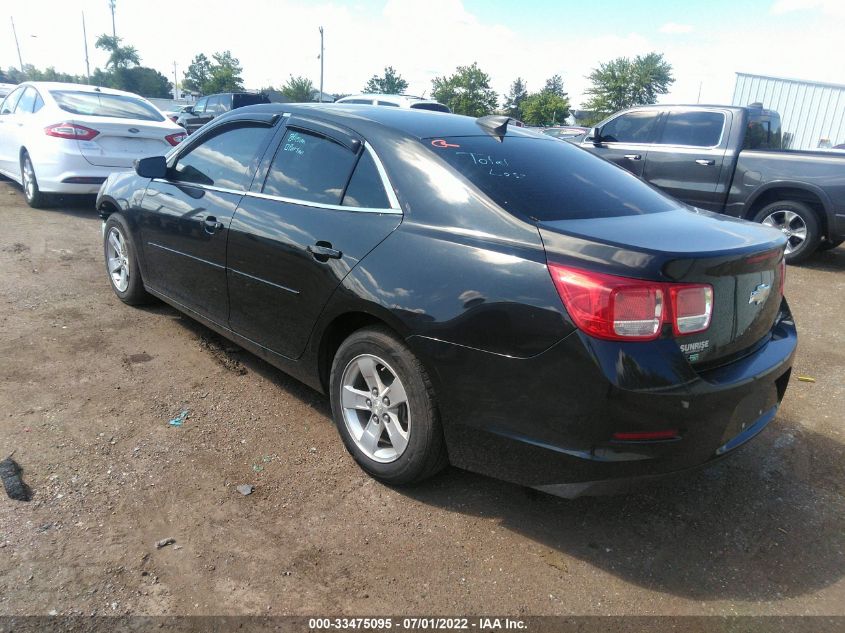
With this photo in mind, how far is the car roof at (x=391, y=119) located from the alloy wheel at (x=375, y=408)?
3.72 feet

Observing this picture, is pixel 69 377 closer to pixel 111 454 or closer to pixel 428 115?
pixel 111 454

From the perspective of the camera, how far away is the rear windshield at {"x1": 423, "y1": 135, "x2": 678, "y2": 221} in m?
2.64

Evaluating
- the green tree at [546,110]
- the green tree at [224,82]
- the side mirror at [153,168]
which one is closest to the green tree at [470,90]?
the green tree at [546,110]

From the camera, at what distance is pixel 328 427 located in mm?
3420

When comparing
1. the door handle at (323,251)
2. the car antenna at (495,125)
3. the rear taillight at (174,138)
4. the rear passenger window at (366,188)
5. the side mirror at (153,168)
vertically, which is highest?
the car antenna at (495,125)

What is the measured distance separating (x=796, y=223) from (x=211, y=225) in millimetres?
7121

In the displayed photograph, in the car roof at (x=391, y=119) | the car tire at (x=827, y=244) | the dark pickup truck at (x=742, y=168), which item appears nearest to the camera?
the car roof at (x=391, y=119)

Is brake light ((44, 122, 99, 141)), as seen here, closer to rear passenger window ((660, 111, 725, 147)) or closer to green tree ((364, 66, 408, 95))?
rear passenger window ((660, 111, 725, 147))

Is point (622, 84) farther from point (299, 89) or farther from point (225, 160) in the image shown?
point (225, 160)

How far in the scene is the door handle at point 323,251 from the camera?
2881mm

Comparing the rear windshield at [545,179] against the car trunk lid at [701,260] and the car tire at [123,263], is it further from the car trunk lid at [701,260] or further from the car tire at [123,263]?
the car tire at [123,263]

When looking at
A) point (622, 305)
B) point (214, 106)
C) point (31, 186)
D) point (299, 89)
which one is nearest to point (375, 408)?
point (622, 305)

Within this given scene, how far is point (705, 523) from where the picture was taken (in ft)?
9.02

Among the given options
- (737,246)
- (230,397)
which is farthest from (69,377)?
(737,246)
